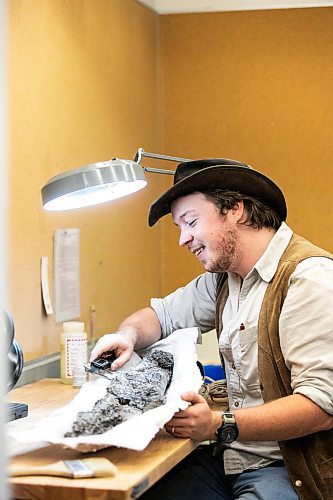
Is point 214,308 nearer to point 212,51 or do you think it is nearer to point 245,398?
point 245,398

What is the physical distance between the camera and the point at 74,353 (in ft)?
8.12

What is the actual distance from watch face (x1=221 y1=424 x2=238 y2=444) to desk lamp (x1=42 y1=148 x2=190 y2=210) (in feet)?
2.13

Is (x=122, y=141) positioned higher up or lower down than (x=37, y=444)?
higher up

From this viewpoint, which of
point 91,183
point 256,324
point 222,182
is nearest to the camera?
point 91,183

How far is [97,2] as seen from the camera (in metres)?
3.02

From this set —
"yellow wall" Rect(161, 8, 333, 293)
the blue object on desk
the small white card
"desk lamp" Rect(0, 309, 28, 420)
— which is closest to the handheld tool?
"desk lamp" Rect(0, 309, 28, 420)

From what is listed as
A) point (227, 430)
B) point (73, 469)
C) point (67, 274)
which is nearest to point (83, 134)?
point (67, 274)

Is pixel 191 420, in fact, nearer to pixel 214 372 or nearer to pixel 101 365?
pixel 101 365

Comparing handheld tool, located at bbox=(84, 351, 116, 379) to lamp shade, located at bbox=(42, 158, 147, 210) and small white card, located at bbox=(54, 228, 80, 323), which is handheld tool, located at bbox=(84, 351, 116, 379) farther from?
small white card, located at bbox=(54, 228, 80, 323)

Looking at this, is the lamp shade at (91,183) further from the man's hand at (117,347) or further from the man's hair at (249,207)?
the man's hand at (117,347)

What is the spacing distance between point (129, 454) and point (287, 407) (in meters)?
0.43

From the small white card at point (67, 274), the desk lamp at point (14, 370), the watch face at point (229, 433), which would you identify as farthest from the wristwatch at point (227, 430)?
the small white card at point (67, 274)

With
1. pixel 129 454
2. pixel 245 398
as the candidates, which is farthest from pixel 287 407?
pixel 129 454

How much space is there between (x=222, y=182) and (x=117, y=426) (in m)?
0.83
